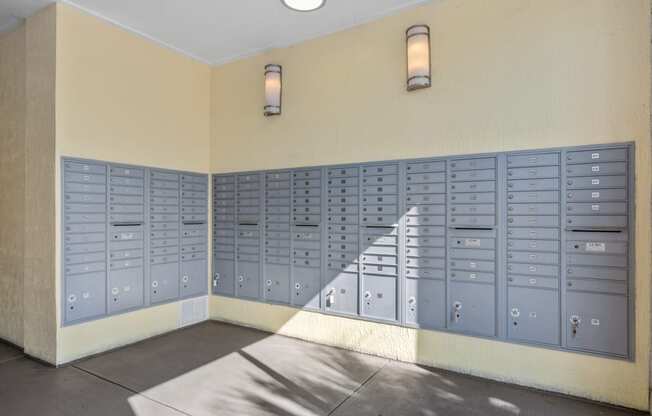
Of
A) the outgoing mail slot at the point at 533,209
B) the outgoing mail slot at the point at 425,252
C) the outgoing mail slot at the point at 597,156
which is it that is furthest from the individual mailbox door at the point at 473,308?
the outgoing mail slot at the point at 597,156

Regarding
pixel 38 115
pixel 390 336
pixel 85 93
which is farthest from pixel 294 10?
pixel 390 336

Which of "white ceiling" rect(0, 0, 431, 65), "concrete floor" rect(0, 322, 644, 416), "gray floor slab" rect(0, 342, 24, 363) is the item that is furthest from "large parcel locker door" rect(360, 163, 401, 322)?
"gray floor slab" rect(0, 342, 24, 363)

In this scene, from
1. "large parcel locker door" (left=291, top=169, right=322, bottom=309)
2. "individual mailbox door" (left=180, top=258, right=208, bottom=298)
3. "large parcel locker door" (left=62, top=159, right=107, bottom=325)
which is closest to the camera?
"large parcel locker door" (left=62, top=159, right=107, bottom=325)

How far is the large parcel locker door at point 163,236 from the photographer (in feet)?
11.5

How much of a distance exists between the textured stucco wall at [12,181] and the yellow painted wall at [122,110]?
26.2 inches

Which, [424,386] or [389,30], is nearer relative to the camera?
[424,386]

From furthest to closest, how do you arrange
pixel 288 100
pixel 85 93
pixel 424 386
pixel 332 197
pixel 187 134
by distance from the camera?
pixel 187 134 < pixel 288 100 < pixel 332 197 < pixel 85 93 < pixel 424 386

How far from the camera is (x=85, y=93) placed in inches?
119

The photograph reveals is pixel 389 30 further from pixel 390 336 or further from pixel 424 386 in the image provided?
pixel 424 386

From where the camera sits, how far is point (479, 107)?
8.77 ft

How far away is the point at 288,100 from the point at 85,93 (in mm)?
1777

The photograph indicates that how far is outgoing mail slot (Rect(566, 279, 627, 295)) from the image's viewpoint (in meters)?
2.25

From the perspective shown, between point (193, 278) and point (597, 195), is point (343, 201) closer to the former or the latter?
point (597, 195)

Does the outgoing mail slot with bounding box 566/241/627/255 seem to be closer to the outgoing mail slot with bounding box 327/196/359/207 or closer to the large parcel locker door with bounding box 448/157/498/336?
the large parcel locker door with bounding box 448/157/498/336
